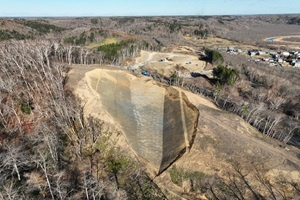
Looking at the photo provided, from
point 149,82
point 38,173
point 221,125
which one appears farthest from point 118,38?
point 38,173

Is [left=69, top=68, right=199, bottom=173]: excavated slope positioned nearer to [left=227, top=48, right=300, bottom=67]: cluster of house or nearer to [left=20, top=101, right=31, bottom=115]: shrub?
[left=20, top=101, right=31, bottom=115]: shrub

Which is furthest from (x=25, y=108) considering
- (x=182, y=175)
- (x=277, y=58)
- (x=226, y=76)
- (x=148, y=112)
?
(x=277, y=58)

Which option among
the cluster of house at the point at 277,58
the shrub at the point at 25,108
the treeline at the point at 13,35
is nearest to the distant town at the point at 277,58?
the cluster of house at the point at 277,58

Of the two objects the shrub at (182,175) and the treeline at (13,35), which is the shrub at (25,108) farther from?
the treeline at (13,35)

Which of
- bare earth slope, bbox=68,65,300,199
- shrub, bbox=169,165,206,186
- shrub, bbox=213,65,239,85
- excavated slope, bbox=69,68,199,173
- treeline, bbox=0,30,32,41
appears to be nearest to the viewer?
shrub, bbox=169,165,206,186

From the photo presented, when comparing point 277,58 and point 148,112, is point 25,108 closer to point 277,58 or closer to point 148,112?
point 148,112

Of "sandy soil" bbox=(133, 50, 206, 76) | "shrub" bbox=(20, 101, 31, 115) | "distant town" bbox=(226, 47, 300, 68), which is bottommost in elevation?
"sandy soil" bbox=(133, 50, 206, 76)

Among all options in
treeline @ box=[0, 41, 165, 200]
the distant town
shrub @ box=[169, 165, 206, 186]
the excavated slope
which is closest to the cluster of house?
the distant town

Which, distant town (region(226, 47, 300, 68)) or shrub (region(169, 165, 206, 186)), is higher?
distant town (region(226, 47, 300, 68))
